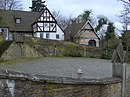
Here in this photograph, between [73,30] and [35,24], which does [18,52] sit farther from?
[73,30]

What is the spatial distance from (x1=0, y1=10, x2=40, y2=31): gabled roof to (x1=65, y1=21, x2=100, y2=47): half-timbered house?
7.75 meters

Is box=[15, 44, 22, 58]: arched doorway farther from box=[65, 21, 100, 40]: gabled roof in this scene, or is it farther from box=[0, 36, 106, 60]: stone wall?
box=[65, 21, 100, 40]: gabled roof

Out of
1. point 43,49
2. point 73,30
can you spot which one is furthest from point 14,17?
point 43,49

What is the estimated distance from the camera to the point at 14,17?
52250 millimetres

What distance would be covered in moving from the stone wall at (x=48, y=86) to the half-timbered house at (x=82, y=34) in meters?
45.6

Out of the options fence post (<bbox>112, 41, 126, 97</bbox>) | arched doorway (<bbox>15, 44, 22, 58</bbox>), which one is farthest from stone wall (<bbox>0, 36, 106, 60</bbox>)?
fence post (<bbox>112, 41, 126, 97</bbox>)

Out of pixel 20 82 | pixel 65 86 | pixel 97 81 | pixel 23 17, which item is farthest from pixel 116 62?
A: pixel 23 17

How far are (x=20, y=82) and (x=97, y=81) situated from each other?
130 inches

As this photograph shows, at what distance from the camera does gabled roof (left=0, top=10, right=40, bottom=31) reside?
1965 inches

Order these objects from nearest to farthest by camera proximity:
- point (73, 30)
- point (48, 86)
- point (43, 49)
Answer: point (48, 86) → point (43, 49) → point (73, 30)

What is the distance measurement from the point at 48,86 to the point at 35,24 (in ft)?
147

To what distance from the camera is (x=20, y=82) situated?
661 cm

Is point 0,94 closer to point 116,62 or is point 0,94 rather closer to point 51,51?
point 116,62

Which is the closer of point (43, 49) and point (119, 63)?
point (119, 63)
